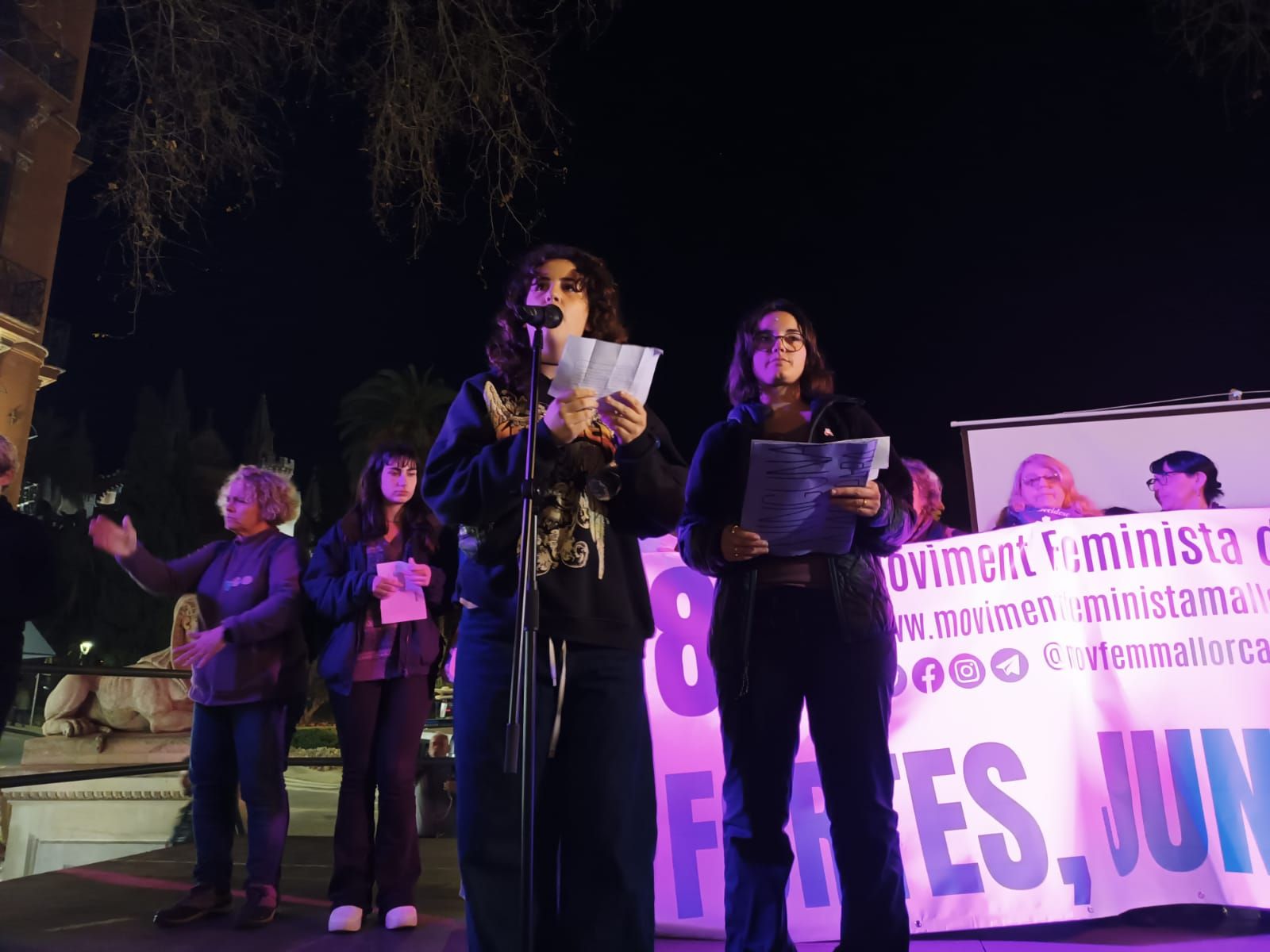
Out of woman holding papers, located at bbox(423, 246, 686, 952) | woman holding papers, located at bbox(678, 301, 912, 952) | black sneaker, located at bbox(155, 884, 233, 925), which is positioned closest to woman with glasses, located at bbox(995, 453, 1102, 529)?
woman holding papers, located at bbox(678, 301, 912, 952)

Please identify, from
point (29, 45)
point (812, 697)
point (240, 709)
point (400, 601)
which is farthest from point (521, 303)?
point (29, 45)

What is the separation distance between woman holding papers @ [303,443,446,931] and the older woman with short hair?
177mm

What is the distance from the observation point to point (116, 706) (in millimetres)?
6328

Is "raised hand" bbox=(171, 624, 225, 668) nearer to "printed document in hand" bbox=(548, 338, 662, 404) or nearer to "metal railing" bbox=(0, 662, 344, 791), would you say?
"metal railing" bbox=(0, 662, 344, 791)

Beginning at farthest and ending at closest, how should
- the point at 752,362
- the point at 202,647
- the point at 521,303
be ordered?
the point at 202,647, the point at 752,362, the point at 521,303

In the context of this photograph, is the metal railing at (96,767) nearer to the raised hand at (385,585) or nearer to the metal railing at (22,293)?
the raised hand at (385,585)

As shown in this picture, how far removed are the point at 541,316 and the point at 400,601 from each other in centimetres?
185

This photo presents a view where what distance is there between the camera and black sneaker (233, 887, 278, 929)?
3.22 meters

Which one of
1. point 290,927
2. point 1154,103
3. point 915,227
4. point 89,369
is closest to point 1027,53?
point 1154,103

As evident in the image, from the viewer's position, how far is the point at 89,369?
4450 cm

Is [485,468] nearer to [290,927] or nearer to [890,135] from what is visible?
[290,927]

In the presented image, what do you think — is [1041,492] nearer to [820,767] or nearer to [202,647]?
[820,767]

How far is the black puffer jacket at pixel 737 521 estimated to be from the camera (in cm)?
239

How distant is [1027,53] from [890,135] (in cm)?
160
